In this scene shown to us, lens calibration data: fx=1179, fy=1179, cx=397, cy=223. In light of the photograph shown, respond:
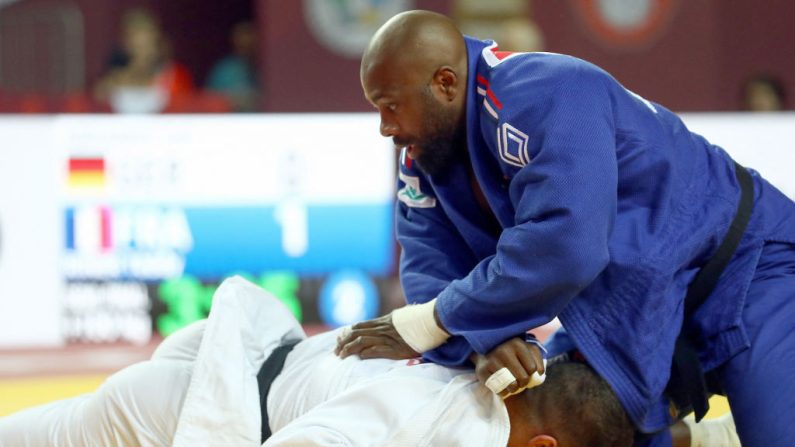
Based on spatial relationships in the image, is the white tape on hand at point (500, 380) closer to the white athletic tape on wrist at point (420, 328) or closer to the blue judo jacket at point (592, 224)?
the blue judo jacket at point (592, 224)

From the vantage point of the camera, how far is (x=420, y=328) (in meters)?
3.10

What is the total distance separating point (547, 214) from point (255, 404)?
908 mm

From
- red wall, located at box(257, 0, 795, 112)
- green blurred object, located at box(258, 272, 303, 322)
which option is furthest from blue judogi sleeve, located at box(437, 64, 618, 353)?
red wall, located at box(257, 0, 795, 112)

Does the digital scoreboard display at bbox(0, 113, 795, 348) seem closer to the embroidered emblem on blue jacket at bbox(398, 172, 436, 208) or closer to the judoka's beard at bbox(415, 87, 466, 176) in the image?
the embroidered emblem on blue jacket at bbox(398, 172, 436, 208)

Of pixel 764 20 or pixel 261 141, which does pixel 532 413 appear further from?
pixel 764 20

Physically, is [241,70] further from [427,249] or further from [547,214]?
[547,214]

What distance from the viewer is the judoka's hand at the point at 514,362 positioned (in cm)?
286

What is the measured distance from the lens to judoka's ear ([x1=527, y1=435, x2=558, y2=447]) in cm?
290

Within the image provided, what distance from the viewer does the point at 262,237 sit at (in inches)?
291

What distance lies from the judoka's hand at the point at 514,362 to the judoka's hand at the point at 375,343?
0.97 ft

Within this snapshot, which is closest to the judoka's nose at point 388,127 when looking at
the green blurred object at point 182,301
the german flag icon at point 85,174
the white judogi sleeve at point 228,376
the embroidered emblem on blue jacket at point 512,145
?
the embroidered emblem on blue jacket at point 512,145

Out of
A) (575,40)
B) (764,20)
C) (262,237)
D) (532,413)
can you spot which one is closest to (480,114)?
(532,413)

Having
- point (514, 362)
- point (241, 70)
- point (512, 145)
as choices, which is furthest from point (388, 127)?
point (241, 70)

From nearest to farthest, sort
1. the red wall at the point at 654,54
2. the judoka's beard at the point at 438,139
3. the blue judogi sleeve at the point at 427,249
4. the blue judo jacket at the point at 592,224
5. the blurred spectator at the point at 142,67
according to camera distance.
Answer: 1. the blue judo jacket at the point at 592,224
2. the judoka's beard at the point at 438,139
3. the blue judogi sleeve at the point at 427,249
4. the blurred spectator at the point at 142,67
5. the red wall at the point at 654,54
